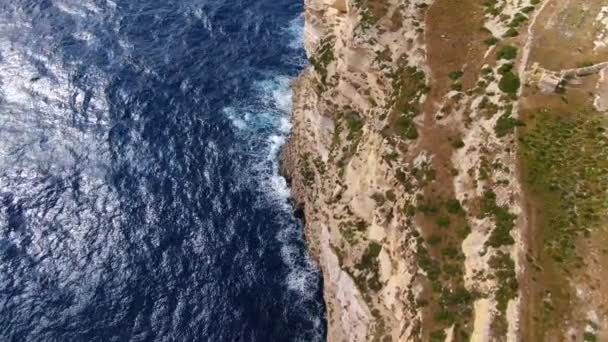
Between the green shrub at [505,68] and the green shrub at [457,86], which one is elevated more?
the green shrub at [505,68]

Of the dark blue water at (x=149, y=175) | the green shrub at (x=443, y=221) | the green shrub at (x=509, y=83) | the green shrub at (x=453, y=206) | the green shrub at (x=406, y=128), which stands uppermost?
the green shrub at (x=509, y=83)

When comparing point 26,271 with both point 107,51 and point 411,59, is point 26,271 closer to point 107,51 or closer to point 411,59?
point 107,51

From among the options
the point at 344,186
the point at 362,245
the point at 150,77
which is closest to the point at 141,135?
the point at 150,77

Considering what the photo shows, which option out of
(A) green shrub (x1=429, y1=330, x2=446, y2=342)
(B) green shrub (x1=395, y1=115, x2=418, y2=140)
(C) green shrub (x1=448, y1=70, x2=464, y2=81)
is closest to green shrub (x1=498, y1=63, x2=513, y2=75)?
(C) green shrub (x1=448, y1=70, x2=464, y2=81)

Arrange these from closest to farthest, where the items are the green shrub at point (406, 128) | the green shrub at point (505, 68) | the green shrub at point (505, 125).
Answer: the green shrub at point (505, 125), the green shrub at point (406, 128), the green shrub at point (505, 68)

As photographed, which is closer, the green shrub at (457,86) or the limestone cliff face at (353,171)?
the limestone cliff face at (353,171)

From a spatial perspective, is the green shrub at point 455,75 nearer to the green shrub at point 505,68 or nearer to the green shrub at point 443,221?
the green shrub at point 505,68

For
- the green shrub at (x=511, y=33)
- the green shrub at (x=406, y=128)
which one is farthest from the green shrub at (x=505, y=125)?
the green shrub at (x=511, y=33)
